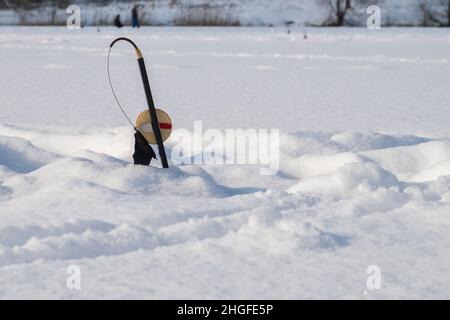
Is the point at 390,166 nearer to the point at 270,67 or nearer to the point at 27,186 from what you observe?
the point at 27,186

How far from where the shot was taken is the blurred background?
93.5 feet

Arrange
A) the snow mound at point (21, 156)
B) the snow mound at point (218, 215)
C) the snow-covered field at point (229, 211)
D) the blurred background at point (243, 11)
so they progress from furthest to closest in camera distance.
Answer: the blurred background at point (243, 11), the snow mound at point (21, 156), the snow mound at point (218, 215), the snow-covered field at point (229, 211)

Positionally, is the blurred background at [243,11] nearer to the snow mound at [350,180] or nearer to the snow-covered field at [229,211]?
the snow-covered field at [229,211]

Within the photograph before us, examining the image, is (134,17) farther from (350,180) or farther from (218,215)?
(218,215)

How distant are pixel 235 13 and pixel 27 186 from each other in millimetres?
29233

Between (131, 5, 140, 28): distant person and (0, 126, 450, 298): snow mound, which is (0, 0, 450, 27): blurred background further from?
(0, 126, 450, 298): snow mound

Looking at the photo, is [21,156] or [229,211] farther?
[21,156]

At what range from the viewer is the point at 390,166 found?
328cm

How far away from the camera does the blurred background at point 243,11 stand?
93.5ft

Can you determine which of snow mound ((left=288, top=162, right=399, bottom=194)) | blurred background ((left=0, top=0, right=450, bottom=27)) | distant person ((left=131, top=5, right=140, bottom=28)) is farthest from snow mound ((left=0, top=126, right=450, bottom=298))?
blurred background ((left=0, top=0, right=450, bottom=27))

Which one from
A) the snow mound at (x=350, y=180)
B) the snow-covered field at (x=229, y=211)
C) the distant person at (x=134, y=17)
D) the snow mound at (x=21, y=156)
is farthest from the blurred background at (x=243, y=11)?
the snow mound at (x=350, y=180)

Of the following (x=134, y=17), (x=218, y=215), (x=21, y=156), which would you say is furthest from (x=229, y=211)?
(x=134, y=17)

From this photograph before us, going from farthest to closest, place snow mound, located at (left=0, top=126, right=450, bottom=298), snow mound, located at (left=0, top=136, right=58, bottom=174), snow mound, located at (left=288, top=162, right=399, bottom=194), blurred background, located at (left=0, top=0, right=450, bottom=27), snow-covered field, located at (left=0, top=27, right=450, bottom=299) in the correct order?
blurred background, located at (left=0, top=0, right=450, bottom=27), snow mound, located at (left=0, top=136, right=58, bottom=174), snow mound, located at (left=288, top=162, right=399, bottom=194), snow mound, located at (left=0, top=126, right=450, bottom=298), snow-covered field, located at (left=0, top=27, right=450, bottom=299)

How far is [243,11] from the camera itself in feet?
105
